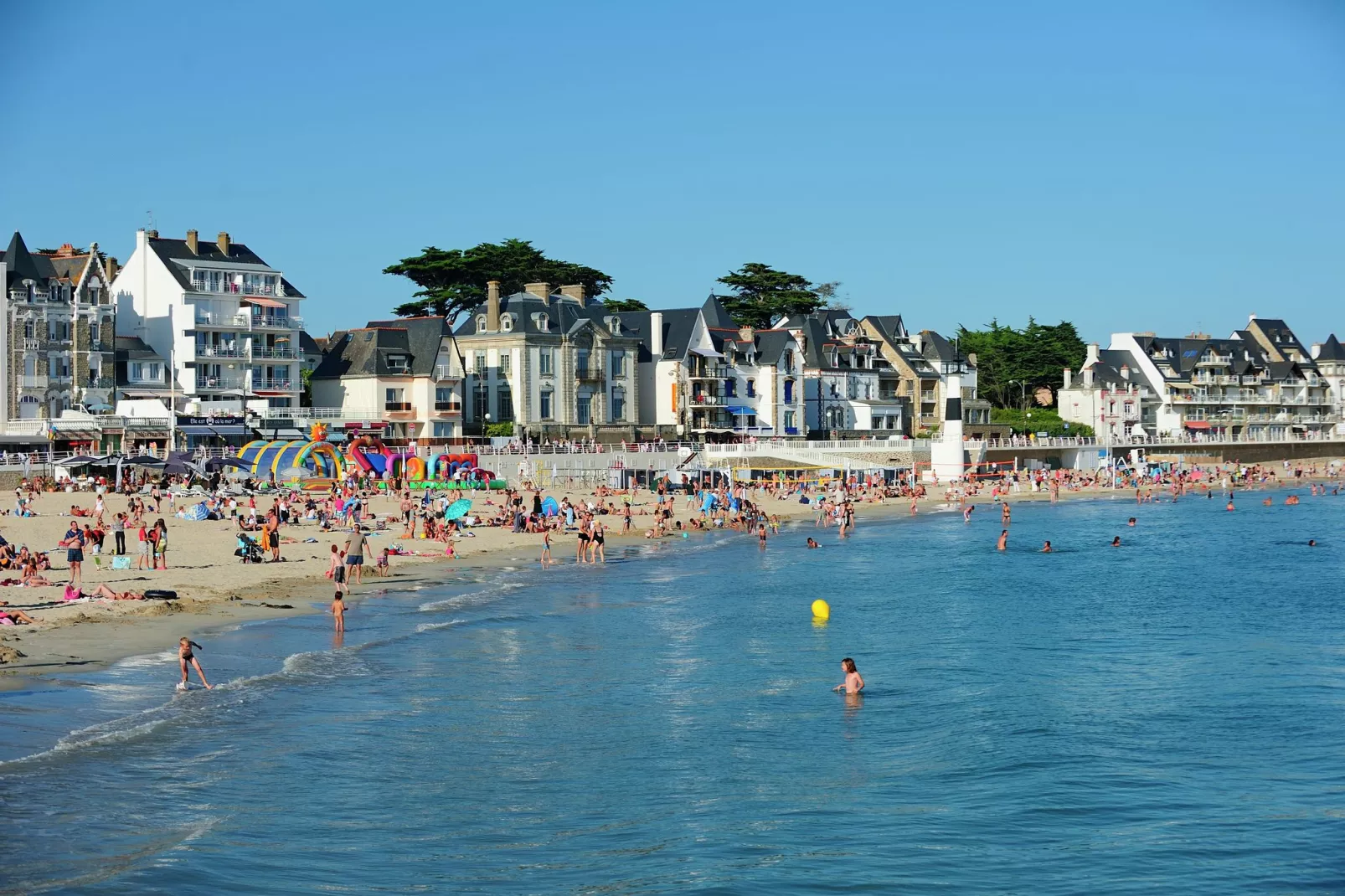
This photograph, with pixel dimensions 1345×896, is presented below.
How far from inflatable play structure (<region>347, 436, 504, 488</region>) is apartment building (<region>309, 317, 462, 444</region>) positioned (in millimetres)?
12378

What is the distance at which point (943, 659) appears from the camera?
28.3 meters

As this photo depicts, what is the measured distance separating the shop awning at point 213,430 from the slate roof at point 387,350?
1047 centimetres

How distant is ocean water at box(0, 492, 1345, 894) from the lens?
15336mm

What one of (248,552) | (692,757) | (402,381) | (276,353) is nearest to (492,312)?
(402,381)

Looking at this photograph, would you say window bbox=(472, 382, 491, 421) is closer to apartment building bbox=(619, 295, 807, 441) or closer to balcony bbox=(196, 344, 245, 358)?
apartment building bbox=(619, 295, 807, 441)

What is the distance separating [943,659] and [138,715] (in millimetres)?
15040

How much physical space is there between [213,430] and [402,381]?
13.0 m

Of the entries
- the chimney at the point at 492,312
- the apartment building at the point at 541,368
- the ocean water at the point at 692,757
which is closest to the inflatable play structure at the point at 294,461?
the apartment building at the point at 541,368

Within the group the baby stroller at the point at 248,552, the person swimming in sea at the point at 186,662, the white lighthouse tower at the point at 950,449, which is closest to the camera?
the person swimming in sea at the point at 186,662

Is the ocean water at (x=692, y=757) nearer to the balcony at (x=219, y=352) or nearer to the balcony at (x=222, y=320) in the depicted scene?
the balcony at (x=219, y=352)

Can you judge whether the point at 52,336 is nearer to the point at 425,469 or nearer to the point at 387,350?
the point at 387,350

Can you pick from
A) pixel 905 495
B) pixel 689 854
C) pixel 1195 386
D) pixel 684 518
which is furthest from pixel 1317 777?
pixel 1195 386

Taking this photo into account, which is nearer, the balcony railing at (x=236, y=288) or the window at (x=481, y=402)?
the balcony railing at (x=236, y=288)

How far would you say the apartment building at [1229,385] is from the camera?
403 feet
